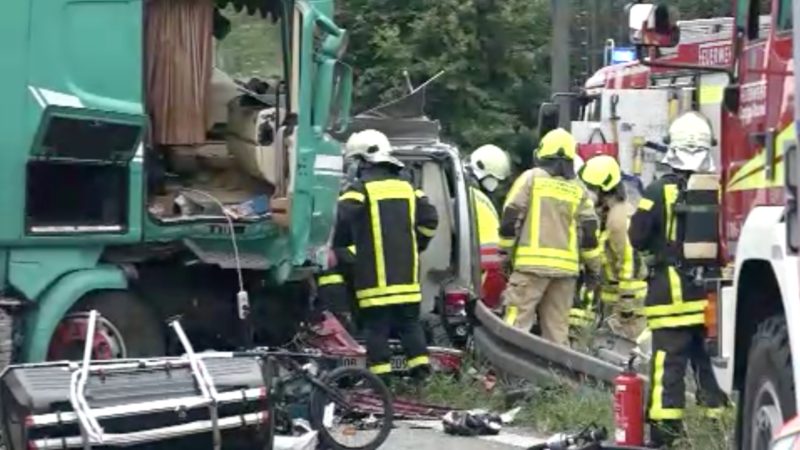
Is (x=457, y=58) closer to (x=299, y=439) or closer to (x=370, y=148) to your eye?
(x=370, y=148)

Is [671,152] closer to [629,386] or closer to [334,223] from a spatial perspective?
[629,386]

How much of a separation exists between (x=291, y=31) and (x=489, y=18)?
1429cm

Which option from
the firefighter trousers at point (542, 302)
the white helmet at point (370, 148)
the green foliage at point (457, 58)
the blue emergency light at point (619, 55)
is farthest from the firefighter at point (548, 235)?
the green foliage at point (457, 58)

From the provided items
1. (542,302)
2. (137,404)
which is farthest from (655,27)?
(542,302)

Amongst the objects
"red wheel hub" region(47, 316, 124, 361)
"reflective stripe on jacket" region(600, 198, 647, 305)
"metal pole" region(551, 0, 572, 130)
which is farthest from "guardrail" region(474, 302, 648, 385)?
"metal pole" region(551, 0, 572, 130)

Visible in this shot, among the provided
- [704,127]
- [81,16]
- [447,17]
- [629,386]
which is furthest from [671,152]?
[447,17]

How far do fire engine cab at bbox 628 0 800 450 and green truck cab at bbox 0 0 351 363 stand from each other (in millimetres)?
2823

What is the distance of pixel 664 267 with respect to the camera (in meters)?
8.89

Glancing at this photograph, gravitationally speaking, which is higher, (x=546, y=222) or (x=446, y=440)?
(x=546, y=222)

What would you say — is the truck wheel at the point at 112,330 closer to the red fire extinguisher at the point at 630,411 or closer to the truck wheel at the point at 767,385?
the red fire extinguisher at the point at 630,411

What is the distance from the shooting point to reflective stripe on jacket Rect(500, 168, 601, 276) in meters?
11.6

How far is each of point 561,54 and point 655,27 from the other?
14.5 metres

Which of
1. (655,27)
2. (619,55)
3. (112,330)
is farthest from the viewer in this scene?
(619,55)

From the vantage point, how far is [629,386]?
8.30 metres
